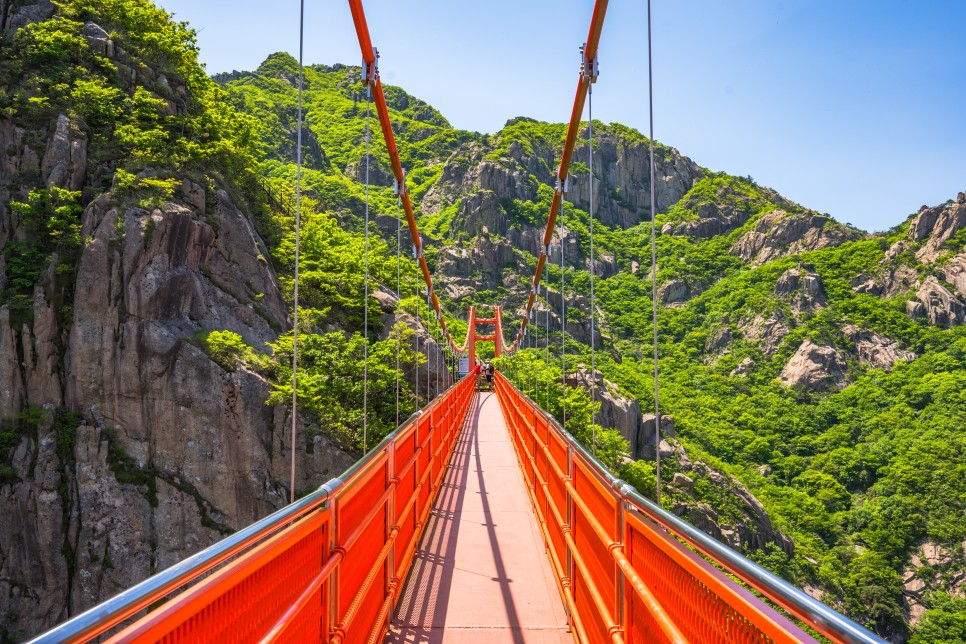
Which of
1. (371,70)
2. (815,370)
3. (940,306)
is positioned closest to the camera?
(371,70)

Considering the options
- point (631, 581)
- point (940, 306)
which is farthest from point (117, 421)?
point (940, 306)

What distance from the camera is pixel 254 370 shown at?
21.3m

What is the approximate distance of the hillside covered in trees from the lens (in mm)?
20031

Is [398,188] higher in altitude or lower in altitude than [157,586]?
higher

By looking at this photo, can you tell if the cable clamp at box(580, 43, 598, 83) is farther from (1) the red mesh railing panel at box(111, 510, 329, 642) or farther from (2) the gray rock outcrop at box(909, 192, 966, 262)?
(2) the gray rock outcrop at box(909, 192, 966, 262)

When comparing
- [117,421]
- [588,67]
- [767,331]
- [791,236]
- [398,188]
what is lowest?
[117,421]

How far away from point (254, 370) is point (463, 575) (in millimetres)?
18476

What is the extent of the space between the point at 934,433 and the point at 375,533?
226 feet

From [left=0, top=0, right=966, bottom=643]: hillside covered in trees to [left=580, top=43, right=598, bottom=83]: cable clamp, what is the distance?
2928mm

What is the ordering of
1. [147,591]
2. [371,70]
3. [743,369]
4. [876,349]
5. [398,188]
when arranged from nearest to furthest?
[147,591], [371,70], [398,188], [876,349], [743,369]

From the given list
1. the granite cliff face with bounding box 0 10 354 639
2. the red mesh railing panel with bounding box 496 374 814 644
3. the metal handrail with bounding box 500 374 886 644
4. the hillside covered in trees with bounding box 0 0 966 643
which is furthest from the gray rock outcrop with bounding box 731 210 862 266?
the metal handrail with bounding box 500 374 886 644

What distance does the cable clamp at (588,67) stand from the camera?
8.43m

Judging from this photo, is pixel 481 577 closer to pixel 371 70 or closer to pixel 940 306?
pixel 371 70

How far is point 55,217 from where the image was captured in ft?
71.9
